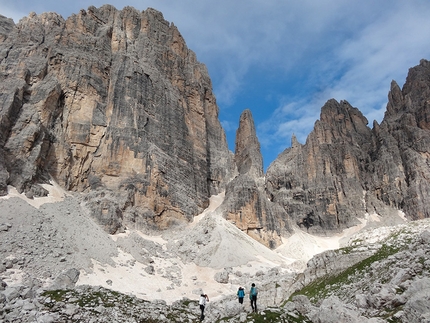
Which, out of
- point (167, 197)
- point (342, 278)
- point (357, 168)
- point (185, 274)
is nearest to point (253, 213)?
A: point (167, 197)

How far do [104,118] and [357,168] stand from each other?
8080cm

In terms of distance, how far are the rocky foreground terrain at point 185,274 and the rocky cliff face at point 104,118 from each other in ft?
22.6

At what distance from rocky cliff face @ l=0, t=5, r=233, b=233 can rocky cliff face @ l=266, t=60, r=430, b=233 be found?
1310 inches

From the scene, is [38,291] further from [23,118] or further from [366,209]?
[366,209]

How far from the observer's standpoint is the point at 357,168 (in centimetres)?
11331

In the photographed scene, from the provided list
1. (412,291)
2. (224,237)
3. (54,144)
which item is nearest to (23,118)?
(54,144)

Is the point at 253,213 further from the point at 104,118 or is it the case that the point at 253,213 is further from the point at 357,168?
the point at 357,168

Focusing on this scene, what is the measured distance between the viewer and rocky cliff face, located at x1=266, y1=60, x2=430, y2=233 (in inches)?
3991

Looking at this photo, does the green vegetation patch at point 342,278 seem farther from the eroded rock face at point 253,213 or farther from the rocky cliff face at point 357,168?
the rocky cliff face at point 357,168

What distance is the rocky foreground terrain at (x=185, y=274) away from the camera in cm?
1561

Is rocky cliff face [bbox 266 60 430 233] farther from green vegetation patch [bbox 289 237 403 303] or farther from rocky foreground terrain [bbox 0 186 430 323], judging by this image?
green vegetation patch [bbox 289 237 403 303]

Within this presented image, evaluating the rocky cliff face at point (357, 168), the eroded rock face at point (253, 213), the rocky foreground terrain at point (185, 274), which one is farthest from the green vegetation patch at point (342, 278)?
the rocky cliff face at point (357, 168)

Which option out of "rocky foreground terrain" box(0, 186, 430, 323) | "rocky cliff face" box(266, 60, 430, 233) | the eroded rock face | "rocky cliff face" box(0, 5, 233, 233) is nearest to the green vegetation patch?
"rocky foreground terrain" box(0, 186, 430, 323)

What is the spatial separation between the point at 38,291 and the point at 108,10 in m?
82.5
